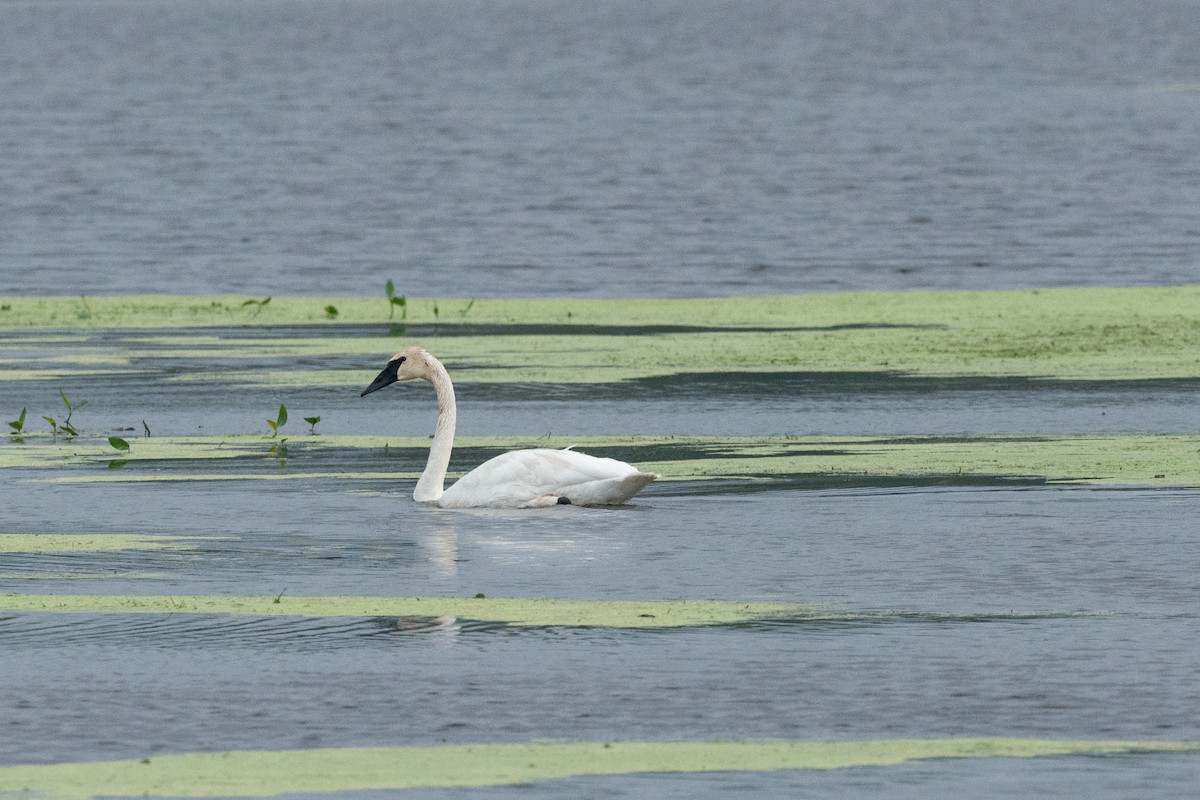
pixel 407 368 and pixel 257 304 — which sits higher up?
pixel 407 368

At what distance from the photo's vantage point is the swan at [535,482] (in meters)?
12.2

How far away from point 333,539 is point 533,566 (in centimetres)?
108

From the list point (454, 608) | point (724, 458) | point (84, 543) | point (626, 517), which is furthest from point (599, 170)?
point (454, 608)

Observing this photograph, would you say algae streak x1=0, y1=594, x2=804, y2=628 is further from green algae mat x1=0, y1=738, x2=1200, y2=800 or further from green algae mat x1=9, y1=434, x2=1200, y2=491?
green algae mat x1=9, y1=434, x2=1200, y2=491

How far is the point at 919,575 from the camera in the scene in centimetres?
1018

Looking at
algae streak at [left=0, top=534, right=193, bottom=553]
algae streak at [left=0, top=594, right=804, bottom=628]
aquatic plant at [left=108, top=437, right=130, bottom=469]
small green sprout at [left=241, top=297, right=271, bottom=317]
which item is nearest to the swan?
algae streak at [left=0, top=534, right=193, bottom=553]

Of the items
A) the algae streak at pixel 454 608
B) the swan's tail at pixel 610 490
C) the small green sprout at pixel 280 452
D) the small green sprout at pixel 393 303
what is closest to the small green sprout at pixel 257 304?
the small green sprout at pixel 393 303

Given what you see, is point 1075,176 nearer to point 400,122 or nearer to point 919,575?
point 400,122

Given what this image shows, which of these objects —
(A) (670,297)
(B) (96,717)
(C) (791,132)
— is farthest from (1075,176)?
(B) (96,717)

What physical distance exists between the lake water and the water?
18cm

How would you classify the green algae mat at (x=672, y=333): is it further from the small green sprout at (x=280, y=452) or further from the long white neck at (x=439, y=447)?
the long white neck at (x=439, y=447)

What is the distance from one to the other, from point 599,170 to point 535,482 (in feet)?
100

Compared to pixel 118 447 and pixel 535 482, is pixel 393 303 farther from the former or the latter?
pixel 535 482

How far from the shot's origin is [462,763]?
7.35 m
